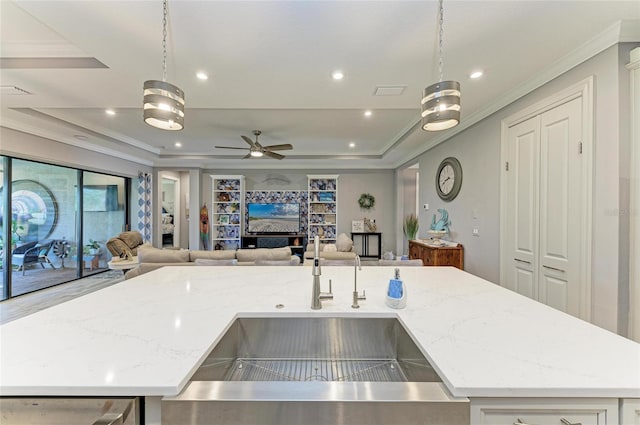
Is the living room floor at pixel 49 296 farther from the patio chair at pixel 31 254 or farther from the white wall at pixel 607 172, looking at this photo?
the white wall at pixel 607 172

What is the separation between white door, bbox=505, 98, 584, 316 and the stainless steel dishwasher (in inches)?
118

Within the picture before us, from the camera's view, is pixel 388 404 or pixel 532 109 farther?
pixel 532 109

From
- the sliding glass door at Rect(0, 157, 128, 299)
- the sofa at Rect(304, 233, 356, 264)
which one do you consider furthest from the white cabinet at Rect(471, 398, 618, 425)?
the sliding glass door at Rect(0, 157, 128, 299)

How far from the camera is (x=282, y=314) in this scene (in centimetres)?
124

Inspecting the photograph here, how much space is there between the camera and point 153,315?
47.1 inches

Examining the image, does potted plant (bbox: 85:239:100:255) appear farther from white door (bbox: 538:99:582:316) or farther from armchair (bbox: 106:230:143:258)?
white door (bbox: 538:99:582:316)

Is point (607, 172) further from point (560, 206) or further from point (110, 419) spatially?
point (110, 419)

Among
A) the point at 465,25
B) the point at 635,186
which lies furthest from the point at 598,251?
the point at 465,25

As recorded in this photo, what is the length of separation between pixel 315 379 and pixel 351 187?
657 cm

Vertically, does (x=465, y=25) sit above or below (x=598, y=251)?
above

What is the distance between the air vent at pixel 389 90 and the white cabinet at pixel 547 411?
2.84m

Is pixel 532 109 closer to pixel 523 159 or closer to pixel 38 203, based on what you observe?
pixel 523 159

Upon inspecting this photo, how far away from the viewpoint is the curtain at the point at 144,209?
6.72m

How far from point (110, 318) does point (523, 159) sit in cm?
358
